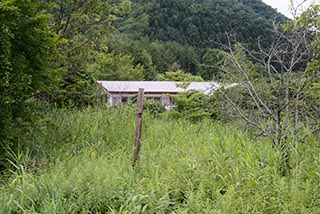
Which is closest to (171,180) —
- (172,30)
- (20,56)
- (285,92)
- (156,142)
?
(156,142)

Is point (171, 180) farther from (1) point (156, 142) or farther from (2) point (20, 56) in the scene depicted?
(2) point (20, 56)

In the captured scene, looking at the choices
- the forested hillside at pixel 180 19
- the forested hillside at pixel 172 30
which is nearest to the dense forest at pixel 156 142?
the forested hillside at pixel 172 30

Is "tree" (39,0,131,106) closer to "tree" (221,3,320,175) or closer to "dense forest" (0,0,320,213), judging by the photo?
"dense forest" (0,0,320,213)

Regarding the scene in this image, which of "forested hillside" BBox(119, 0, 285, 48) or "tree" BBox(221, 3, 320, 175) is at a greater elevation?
"forested hillside" BBox(119, 0, 285, 48)

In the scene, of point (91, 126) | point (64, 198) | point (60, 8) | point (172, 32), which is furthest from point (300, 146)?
point (172, 32)

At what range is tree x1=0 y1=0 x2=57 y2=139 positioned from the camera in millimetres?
4156

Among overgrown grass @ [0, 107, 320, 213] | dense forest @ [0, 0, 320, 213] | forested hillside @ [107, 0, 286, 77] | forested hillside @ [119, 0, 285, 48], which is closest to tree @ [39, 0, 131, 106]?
dense forest @ [0, 0, 320, 213]

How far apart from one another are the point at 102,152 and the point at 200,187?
1.95 m

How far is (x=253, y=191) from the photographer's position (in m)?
3.03

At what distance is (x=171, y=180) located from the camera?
128 inches

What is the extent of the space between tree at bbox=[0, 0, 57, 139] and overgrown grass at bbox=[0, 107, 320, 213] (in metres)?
0.57

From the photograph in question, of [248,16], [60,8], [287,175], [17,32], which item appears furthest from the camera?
[248,16]

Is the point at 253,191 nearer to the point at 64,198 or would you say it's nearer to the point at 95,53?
the point at 64,198

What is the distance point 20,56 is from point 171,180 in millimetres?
2568
